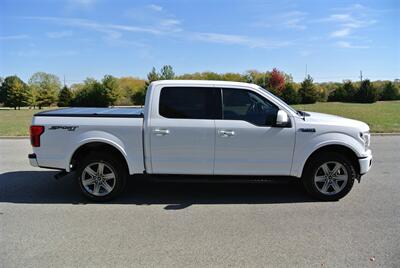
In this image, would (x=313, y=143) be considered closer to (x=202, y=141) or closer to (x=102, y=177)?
(x=202, y=141)

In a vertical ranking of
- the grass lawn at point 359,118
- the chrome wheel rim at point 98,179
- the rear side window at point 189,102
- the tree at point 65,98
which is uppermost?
the tree at point 65,98

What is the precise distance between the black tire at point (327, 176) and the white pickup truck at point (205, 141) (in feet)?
0.05

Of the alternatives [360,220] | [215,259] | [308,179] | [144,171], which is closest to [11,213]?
[144,171]

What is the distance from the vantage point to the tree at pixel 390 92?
174 ft

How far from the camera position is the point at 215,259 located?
11.9 ft

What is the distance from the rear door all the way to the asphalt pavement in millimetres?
635

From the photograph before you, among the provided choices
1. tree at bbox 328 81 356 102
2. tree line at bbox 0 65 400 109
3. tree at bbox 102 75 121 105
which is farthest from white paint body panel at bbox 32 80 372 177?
tree at bbox 102 75 121 105

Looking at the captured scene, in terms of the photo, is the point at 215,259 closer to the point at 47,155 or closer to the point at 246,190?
the point at 246,190

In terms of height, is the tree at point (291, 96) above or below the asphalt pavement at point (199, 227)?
above

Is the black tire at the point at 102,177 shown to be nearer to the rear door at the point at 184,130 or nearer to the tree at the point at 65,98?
the rear door at the point at 184,130

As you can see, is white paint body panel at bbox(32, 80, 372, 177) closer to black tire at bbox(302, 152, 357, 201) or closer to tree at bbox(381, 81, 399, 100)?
black tire at bbox(302, 152, 357, 201)

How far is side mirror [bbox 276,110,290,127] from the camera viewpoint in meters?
5.25

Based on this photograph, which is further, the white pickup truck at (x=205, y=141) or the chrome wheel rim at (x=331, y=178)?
the chrome wheel rim at (x=331, y=178)

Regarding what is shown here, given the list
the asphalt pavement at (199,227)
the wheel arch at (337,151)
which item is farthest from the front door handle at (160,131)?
the wheel arch at (337,151)
